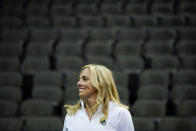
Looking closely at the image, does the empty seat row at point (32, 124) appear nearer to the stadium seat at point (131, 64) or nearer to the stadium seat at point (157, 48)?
the stadium seat at point (131, 64)

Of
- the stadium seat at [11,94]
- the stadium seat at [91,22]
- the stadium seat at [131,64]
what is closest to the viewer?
the stadium seat at [11,94]

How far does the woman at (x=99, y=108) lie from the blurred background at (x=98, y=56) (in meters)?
2.53

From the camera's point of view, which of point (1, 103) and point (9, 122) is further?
point (1, 103)

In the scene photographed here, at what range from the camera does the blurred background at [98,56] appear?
5.01 metres

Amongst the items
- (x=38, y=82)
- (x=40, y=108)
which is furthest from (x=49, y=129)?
(x=38, y=82)

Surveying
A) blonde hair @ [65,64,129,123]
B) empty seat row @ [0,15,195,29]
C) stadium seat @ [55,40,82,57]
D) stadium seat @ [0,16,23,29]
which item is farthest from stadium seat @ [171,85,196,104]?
stadium seat @ [0,16,23,29]

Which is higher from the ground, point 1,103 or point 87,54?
point 87,54

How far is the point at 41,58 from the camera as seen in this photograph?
6340 mm

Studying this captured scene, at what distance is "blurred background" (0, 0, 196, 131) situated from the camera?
501cm

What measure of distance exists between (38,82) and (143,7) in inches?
136

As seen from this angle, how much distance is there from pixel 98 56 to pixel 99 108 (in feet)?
13.8

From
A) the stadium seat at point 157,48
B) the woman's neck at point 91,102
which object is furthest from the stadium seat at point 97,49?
the woman's neck at point 91,102

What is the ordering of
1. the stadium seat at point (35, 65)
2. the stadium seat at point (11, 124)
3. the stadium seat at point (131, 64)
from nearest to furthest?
the stadium seat at point (11, 124), the stadium seat at point (131, 64), the stadium seat at point (35, 65)

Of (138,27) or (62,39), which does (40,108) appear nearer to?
(62,39)
